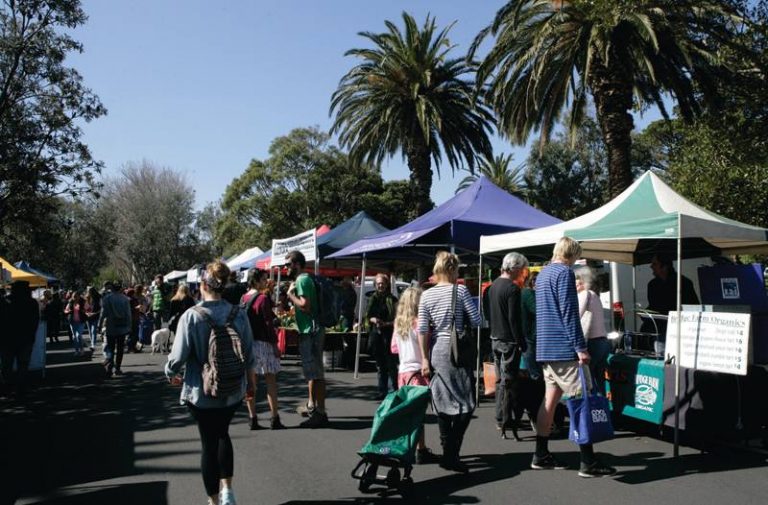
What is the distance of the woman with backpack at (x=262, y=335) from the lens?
7340 mm

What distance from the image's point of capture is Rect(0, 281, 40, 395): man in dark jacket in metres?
10.4

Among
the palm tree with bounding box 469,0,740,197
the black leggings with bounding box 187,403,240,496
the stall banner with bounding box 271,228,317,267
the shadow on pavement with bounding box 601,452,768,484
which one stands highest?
the palm tree with bounding box 469,0,740,197

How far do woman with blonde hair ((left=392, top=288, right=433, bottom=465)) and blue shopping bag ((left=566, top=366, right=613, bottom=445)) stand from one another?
126 cm

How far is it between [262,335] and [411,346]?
2212 mm

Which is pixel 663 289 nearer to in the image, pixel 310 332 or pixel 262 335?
pixel 310 332

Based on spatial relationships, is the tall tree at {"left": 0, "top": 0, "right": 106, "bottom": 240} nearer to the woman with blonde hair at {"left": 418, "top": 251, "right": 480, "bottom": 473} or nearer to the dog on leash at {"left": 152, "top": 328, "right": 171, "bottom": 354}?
the dog on leash at {"left": 152, "top": 328, "right": 171, "bottom": 354}

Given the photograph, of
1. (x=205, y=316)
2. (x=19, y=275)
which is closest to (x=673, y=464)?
(x=205, y=316)

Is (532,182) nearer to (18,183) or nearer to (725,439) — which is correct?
(18,183)

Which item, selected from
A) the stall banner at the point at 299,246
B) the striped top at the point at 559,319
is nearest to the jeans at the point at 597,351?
the striped top at the point at 559,319

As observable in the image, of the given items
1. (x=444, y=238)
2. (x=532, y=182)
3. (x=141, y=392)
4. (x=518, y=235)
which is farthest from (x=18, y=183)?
(x=532, y=182)

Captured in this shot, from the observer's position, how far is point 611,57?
16594 millimetres

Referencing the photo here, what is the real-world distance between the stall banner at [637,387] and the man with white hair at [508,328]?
1136 mm

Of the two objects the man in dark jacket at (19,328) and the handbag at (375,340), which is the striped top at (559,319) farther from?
the man in dark jacket at (19,328)

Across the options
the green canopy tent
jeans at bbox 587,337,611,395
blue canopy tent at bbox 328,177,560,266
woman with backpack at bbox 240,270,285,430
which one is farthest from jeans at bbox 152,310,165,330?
jeans at bbox 587,337,611,395
